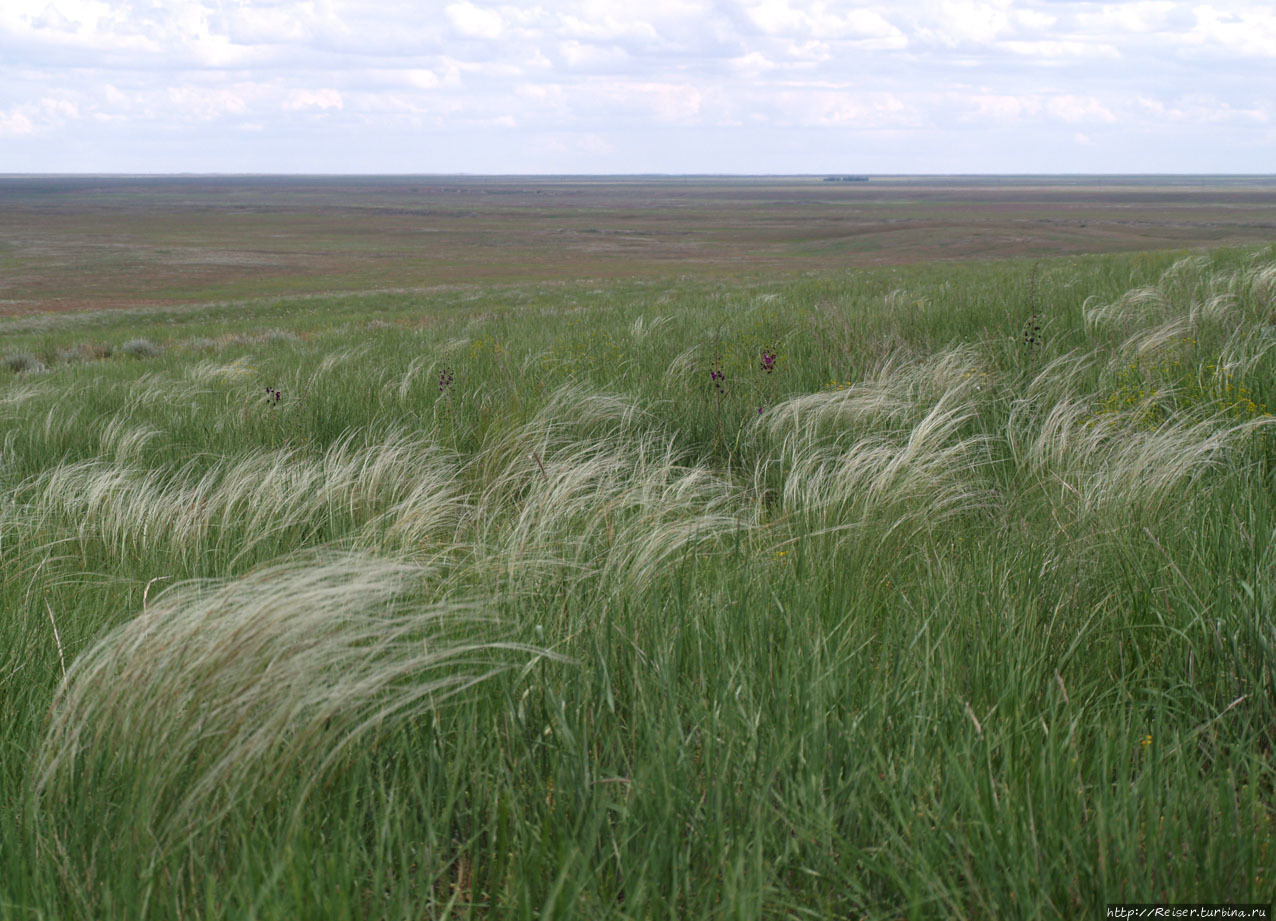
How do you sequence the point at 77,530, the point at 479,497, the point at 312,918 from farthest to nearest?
the point at 479,497, the point at 77,530, the point at 312,918

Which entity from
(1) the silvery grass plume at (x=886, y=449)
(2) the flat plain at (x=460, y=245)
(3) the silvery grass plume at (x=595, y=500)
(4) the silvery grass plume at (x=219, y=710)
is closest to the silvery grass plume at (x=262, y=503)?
(3) the silvery grass plume at (x=595, y=500)

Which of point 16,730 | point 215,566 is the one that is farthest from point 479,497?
point 16,730

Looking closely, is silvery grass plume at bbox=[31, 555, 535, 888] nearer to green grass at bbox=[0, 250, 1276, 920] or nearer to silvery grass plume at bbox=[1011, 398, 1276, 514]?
green grass at bbox=[0, 250, 1276, 920]

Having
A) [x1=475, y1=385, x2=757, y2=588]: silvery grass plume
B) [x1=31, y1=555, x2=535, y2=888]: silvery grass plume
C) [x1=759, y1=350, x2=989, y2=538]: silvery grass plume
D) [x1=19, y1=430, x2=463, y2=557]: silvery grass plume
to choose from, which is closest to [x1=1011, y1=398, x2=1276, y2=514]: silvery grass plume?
[x1=759, y1=350, x2=989, y2=538]: silvery grass plume

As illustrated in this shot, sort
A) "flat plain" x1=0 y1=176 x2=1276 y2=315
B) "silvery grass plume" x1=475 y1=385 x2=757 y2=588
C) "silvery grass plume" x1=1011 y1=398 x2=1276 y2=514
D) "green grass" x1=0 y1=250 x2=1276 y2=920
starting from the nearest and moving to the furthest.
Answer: "green grass" x1=0 y1=250 x2=1276 y2=920 → "silvery grass plume" x1=475 y1=385 x2=757 y2=588 → "silvery grass plume" x1=1011 y1=398 x2=1276 y2=514 → "flat plain" x1=0 y1=176 x2=1276 y2=315

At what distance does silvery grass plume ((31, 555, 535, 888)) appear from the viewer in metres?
1.50

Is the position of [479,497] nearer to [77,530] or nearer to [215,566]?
[215,566]

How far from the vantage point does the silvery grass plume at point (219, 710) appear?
1497 millimetres

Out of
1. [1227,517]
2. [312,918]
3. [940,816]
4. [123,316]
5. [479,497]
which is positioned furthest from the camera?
[123,316]

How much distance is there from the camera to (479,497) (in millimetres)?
3873

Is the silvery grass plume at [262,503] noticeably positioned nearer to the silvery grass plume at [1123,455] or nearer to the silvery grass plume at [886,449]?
the silvery grass plume at [886,449]

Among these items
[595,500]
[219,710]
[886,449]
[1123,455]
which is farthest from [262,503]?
[1123,455]

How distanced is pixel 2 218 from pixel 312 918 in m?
137

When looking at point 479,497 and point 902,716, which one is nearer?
point 902,716
